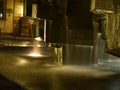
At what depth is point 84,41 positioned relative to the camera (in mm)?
8477

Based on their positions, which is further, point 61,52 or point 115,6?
point 61,52

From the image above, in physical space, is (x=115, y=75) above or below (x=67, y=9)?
below

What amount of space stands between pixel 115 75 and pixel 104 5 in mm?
2058

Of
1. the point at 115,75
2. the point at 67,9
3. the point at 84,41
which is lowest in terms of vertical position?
the point at 115,75

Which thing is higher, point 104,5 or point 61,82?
point 104,5

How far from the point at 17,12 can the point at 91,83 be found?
20623 millimetres

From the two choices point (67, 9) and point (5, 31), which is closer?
point (67, 9)

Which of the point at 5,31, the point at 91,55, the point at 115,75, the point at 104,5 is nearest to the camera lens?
the point at 104,5

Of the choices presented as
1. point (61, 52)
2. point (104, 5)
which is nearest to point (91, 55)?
point (61, 52)

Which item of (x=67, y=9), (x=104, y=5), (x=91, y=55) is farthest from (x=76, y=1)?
(x=91, y=55)

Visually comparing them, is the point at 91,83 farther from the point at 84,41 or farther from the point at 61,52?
the point at 61,52

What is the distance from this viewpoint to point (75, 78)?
729 cm

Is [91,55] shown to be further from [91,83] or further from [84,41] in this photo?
[91,83]

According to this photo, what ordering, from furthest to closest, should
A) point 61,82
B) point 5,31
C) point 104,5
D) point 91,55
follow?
1. point 5,31
2. point 91,55
3. point 104,5
4. point 61,82
